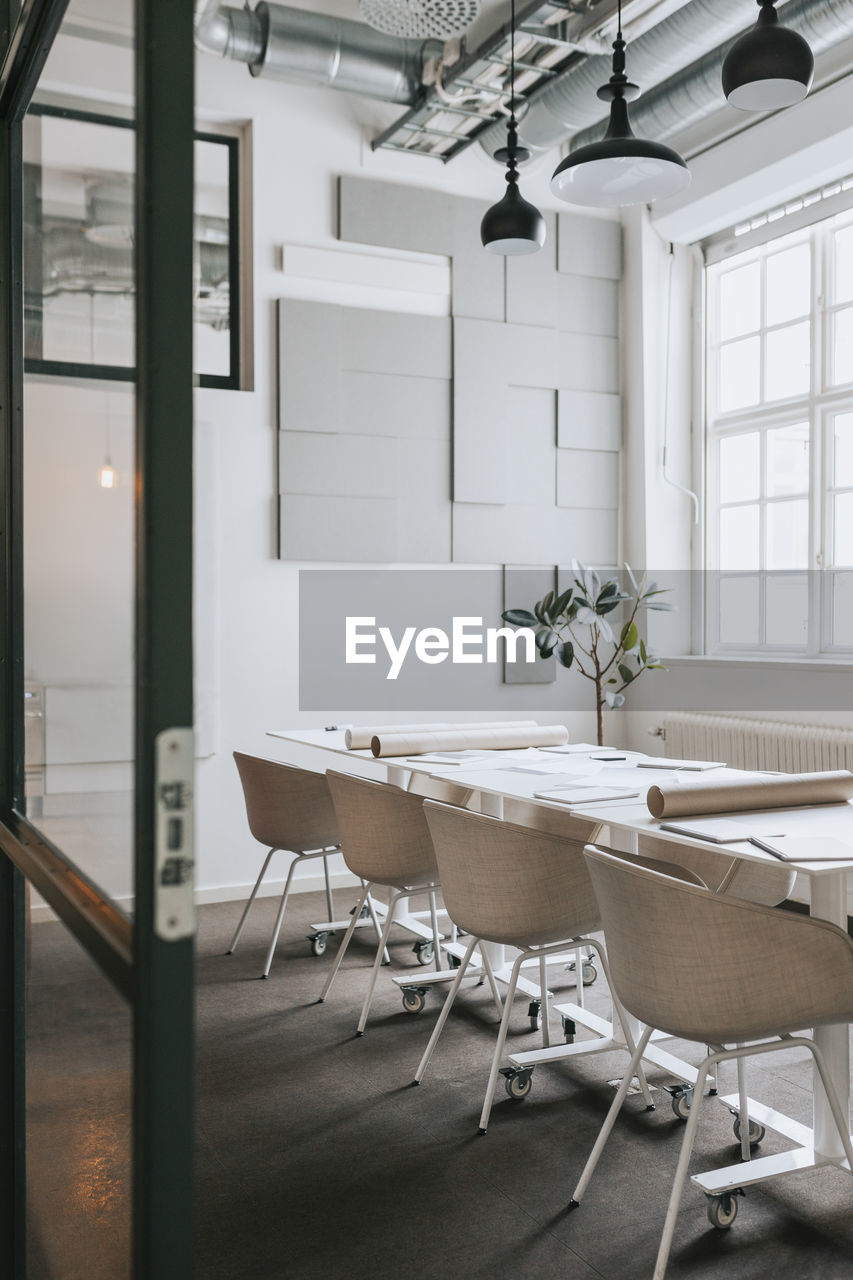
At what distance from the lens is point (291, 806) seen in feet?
14.5

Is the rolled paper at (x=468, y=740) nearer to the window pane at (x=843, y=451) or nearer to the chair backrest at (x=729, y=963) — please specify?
the chair backrest at (x=729, y=963)

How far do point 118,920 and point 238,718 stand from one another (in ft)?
15.1

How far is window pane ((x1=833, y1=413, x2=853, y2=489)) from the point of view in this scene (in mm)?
5812

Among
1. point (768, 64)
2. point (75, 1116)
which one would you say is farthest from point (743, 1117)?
point (768, 64)

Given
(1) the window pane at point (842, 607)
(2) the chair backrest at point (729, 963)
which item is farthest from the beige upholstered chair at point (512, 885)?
(1) the window pane at point (842, 607)

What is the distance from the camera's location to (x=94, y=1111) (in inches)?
64.5

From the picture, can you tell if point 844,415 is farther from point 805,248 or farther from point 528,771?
point 528,771

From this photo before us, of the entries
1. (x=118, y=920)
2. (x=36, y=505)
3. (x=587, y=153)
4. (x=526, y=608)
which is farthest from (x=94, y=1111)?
(x=526, y=608)

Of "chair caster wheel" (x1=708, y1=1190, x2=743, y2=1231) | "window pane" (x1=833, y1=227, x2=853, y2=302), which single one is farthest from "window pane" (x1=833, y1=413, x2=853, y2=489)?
"chair caster wheel" (x1=708, y1=1190, x2=743, y2=1231)

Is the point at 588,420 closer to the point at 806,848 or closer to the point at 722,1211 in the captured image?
the point at 806,848

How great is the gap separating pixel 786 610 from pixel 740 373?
1.46 m

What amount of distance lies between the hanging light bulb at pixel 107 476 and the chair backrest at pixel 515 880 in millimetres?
1745

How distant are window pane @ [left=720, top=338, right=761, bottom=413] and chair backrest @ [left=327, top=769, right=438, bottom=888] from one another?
153 inches

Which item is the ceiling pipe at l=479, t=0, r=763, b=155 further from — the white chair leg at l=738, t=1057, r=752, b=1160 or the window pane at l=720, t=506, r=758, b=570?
the white chair leg at l=738, t=1057, r=752, b=1160
